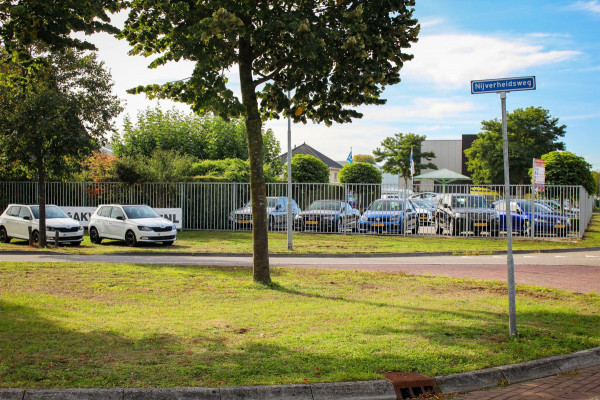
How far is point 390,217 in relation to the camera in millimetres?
25562

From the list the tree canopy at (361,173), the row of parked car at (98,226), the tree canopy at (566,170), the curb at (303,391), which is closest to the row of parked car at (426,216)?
the tree canopy at (361,173)

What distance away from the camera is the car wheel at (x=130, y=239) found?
68.3ft

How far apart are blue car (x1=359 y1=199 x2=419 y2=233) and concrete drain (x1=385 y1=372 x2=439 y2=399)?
2015 cm

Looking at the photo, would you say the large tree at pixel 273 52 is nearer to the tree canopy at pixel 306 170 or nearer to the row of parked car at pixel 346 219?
the row of parked car at pixel 346 219

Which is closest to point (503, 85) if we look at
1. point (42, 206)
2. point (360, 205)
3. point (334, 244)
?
point (334, 244)

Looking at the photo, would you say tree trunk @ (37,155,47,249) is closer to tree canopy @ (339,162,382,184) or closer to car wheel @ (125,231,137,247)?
car wheel @ (125,231,137,247)

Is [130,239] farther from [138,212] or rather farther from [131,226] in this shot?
[138,212]

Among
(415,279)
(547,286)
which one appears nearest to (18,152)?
(415,279)

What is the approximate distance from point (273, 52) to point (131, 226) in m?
12.1

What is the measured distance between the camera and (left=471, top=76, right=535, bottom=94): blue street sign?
715 centimetres

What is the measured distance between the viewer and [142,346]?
249 inches

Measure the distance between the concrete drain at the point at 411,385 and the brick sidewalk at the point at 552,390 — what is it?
279 mm

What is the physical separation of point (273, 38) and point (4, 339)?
671cm

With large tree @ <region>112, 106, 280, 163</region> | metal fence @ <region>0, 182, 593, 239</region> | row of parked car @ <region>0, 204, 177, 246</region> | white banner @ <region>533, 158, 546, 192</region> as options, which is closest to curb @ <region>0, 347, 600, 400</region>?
row of parked car @ <region>0, 204, 177, 246</region>
